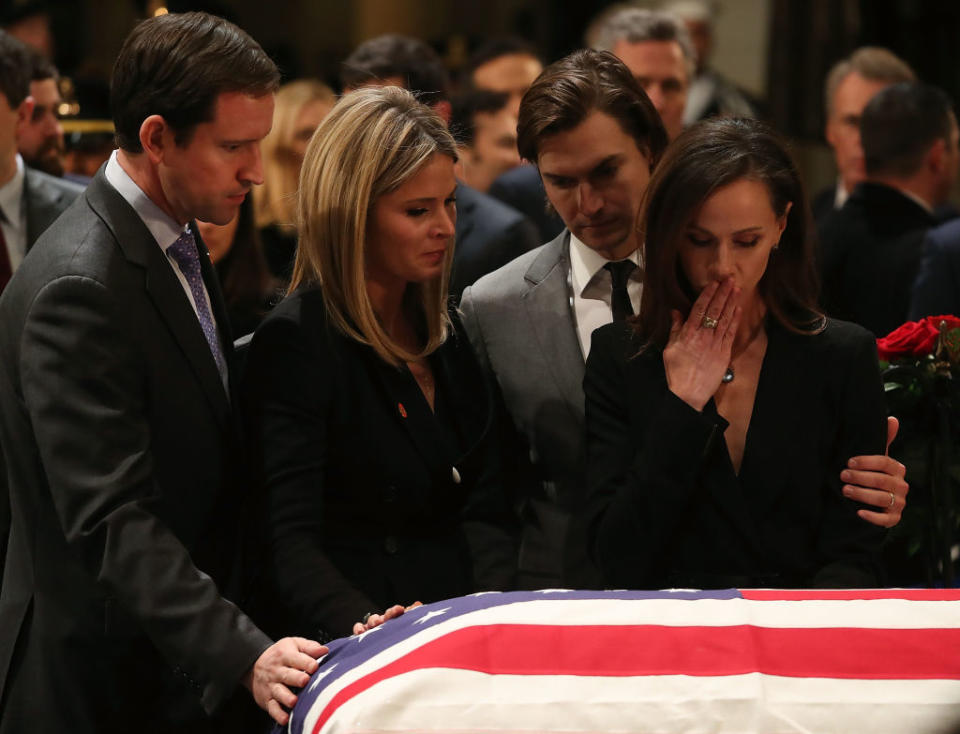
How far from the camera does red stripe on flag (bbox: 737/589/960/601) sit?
2.07m

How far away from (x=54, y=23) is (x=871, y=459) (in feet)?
30.8

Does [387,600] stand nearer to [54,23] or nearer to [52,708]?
[52,708]

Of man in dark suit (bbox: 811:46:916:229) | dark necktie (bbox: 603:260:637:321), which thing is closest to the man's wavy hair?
dark necktie (bbox: 603:260:637:321)

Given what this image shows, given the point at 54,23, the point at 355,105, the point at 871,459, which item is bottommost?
the point at 54,23

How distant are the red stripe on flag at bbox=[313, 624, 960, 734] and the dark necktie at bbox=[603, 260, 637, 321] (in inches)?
35.1

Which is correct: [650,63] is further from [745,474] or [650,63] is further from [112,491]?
[112,491]

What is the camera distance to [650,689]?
1884 millimetres

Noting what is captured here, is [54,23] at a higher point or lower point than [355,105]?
lower

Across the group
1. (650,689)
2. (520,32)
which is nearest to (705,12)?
(520,32)

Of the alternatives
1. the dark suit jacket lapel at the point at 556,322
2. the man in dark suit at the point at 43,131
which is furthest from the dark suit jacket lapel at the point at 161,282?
the man in dark suit at the point at 43,131

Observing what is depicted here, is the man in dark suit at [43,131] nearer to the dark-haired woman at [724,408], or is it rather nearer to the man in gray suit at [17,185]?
the man in gray suit at [17,185]

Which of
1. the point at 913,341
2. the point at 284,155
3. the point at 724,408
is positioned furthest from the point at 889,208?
the point at 724,408

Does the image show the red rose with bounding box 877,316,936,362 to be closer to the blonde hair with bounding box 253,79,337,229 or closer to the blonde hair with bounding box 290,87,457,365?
the blonde hair with bounding box 290,87,457,365

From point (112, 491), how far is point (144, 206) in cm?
52
